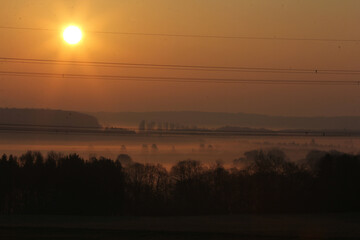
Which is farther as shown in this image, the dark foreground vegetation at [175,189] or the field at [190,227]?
the dark foreground vegetation at [175,189]

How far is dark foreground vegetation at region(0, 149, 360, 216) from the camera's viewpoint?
45219mm

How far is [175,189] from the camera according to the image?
174ft

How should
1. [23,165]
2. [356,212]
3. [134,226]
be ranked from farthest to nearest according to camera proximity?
[23,165] → [356,212] → [134,226]

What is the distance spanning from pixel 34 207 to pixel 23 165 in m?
8.51

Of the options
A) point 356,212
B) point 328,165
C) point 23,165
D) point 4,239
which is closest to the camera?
point 4,239

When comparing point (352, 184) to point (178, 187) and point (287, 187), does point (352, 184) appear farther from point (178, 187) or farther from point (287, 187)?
point (178, 187)

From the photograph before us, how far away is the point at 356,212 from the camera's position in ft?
136

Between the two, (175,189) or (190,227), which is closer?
(190,227)

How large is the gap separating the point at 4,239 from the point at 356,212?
26.3m

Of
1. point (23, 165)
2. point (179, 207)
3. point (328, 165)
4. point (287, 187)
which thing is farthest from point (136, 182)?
point (328, 165)

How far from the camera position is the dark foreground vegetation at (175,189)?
45.2m

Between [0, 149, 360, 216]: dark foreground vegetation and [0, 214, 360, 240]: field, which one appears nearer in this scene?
[0, 214, 360, 240]: field

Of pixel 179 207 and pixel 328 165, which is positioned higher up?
pixel 328 165

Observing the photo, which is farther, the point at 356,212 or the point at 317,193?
the point at 317,193
